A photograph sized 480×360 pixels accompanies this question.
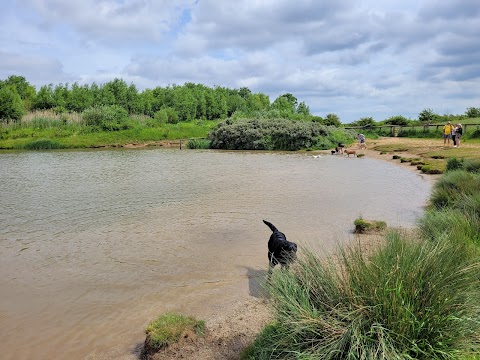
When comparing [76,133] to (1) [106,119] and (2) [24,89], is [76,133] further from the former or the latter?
(2) [24,89]

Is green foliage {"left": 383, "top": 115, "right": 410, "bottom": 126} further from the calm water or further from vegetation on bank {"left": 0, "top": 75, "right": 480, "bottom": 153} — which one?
the calm water

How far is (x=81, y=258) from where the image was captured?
9.03m

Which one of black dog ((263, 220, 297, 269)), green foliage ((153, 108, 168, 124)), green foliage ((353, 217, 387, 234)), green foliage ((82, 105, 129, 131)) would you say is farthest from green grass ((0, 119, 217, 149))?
black dog ((263, 220, 297, 269))

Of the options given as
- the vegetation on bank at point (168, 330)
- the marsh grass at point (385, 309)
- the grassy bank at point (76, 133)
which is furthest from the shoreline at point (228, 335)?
the grassy bank at point (76, 133)

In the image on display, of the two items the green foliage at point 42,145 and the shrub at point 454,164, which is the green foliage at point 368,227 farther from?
the green foliage at point 42,145

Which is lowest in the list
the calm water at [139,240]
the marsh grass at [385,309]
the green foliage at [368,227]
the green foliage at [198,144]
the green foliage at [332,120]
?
the calm water at [139,240]

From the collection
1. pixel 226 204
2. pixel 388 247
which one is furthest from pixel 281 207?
pixel 388 247

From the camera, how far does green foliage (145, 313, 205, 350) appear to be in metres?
5.04

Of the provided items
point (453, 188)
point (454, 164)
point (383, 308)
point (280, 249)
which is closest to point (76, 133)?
point (454, 164)

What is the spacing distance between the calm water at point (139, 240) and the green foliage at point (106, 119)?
43.4m

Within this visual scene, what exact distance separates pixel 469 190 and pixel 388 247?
7.90 meters

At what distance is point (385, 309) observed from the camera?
339 centimetres

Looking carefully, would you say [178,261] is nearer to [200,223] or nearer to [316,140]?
[200,223]

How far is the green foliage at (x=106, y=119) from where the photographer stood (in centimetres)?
6284
